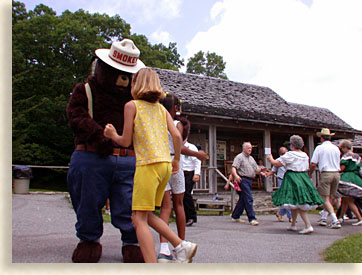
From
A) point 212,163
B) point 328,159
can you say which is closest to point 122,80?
point 328,159

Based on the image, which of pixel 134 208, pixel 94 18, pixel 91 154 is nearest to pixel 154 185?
pixel 134 208

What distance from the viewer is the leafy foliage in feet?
45.8

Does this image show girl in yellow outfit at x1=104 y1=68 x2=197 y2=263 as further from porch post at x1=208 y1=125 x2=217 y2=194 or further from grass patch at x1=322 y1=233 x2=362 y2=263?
porch post at x1=208 y1=125 x2=217 y2=194

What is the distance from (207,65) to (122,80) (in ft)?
105

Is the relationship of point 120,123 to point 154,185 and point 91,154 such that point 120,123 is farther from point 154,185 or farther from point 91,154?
point 154,185

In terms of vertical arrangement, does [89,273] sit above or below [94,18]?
below

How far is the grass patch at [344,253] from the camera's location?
3.70 meters

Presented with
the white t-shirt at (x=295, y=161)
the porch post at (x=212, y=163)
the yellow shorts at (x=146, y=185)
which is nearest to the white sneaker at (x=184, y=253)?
the yellow shorts at (x=146, y=185)

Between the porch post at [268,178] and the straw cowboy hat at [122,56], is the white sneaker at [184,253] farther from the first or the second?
the porch post at [268,178]

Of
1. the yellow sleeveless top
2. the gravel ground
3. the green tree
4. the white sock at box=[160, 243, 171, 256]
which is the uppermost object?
the green tree

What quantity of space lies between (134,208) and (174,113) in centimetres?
132

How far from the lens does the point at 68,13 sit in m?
21.3

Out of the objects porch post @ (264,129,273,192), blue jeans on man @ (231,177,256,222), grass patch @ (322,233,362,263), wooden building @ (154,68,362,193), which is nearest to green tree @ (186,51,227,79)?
wooden building @ (154,68,362,193)

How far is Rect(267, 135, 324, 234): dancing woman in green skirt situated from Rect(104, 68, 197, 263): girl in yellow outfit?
323cm
